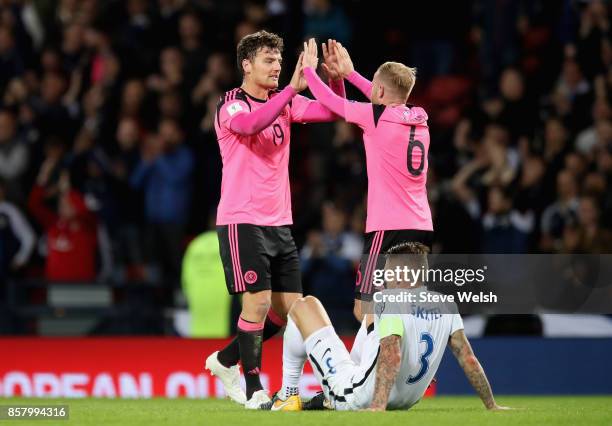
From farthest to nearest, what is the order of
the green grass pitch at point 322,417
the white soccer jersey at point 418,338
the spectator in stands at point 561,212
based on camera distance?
1. the spectator in stands at point 561,212
2. the white soccer jersey at point 418,338
3. the green grass pitch at point 322,417

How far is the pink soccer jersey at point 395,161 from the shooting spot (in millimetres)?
9133

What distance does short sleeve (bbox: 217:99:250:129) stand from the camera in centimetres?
920

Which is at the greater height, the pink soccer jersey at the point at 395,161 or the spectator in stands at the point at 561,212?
the pink soccer jersey at the point at 395,161

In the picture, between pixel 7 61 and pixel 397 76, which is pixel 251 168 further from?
pixel 7 61

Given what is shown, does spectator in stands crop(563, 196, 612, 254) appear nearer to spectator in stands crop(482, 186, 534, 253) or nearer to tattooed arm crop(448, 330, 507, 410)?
spectator in stands crop(482, 186, 534, 253)

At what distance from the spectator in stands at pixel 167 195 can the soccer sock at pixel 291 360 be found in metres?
5.93

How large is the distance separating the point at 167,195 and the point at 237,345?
556 cm

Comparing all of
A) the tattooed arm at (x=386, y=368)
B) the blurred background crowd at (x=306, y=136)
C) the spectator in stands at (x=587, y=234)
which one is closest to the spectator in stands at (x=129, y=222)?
the blurred background crowd at (x=306, y=136)

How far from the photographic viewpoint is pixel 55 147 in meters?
15.7

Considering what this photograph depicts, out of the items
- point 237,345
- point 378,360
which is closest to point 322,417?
point 378,360

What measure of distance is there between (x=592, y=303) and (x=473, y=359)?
4.50 meters

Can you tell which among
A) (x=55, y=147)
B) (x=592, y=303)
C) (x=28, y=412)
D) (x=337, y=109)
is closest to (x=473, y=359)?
(x=337, y=109)

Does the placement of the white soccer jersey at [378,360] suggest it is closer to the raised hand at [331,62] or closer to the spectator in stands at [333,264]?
the raised hand at [331,62]

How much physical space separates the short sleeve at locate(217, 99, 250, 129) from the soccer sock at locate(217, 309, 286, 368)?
4.64 ft
